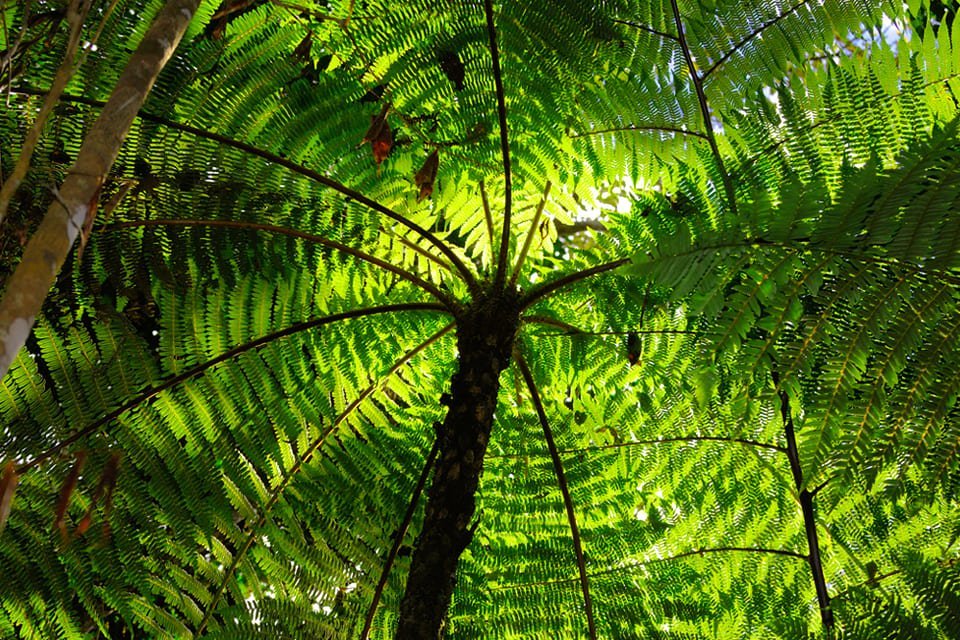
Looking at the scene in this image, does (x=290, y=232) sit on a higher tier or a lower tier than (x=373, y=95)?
lower

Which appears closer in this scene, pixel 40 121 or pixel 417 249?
pixel 40 121

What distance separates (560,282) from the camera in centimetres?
207

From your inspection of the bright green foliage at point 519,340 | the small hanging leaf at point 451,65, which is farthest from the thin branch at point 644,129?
the small hanging leaf at point 451,65

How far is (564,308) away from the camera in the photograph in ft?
7.86

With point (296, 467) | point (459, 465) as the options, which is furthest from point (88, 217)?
point (296, 467)

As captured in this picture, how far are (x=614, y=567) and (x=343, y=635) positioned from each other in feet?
2.67

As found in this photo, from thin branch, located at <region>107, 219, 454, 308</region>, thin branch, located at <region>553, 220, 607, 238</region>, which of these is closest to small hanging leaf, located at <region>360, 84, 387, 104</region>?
thin branch, located at <region>107, 219, 454, 308</region>

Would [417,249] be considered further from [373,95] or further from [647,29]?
[647,29]

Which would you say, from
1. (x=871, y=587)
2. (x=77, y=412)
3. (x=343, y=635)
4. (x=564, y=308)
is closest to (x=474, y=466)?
(x=343, y=635)

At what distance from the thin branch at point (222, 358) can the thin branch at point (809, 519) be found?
0.91m

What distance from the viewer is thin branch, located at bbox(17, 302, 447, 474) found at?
184 cm

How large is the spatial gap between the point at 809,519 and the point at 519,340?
879 mm

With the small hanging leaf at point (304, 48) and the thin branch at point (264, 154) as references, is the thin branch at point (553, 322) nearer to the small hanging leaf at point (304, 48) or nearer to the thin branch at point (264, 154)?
the thin branch at point (264, 154)

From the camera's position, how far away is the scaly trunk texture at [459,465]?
1.58 metres
